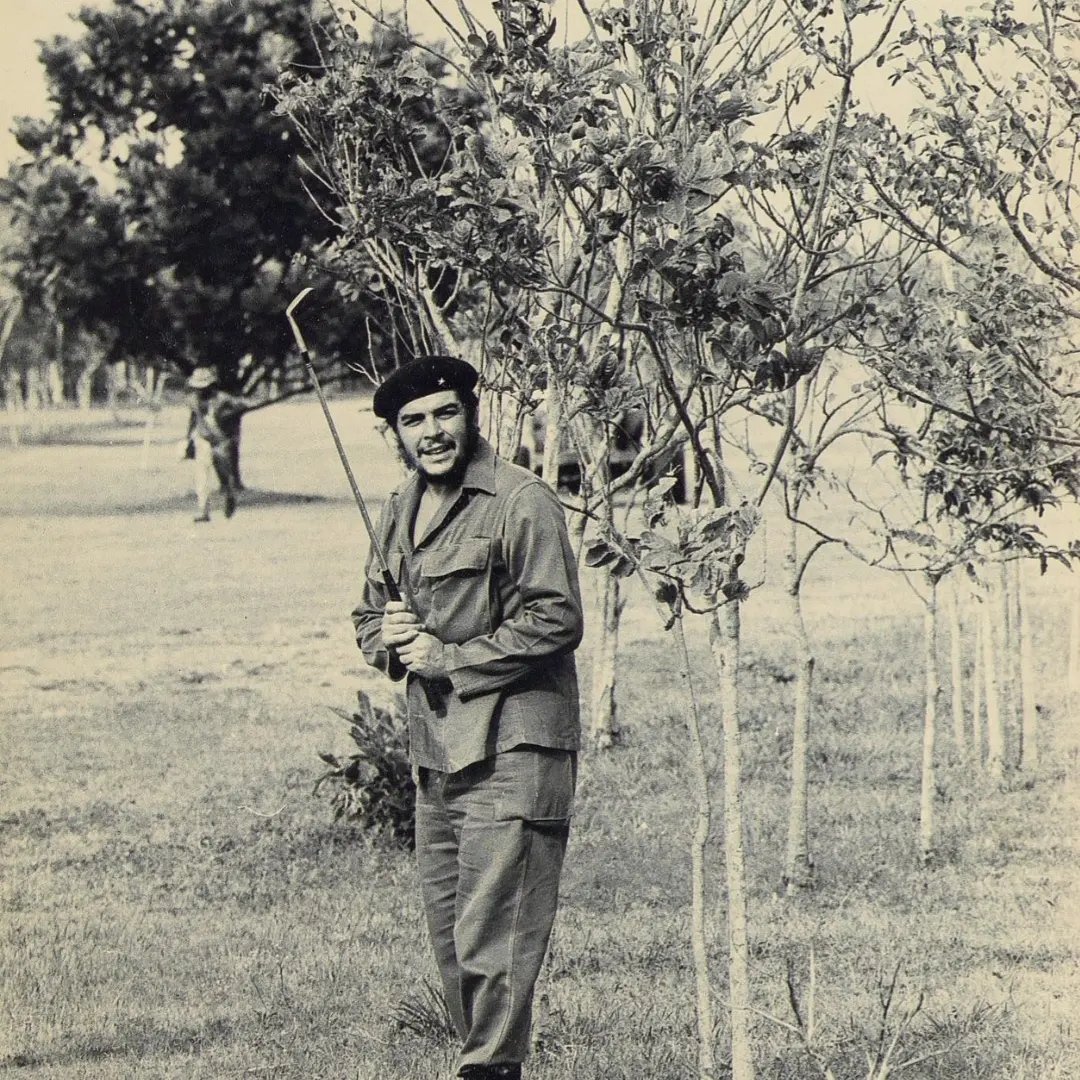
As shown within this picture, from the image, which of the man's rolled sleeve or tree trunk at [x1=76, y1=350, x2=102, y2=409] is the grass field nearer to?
the man's rolled sleeve

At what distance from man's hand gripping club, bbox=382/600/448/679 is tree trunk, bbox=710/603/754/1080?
29.4 inches

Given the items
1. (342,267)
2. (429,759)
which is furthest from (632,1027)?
(342,267)

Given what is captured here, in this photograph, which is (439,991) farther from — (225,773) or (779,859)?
(225,773)

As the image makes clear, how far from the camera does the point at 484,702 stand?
3.86 m

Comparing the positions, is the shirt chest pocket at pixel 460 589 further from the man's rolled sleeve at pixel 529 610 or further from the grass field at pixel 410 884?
the grass field at pixel 410 884

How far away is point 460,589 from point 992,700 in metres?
5.98

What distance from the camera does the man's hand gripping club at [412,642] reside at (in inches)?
154

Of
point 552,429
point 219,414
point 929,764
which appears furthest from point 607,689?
point 219,414

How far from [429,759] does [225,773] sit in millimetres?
6149

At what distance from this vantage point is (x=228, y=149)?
949 inches

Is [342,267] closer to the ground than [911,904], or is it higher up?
higher up

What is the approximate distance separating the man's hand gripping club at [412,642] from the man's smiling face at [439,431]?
1.25 feet

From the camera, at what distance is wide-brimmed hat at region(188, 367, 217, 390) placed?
2589 cm

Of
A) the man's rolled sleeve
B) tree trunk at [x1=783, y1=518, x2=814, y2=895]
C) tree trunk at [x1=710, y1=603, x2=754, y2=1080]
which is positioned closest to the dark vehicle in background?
the man's rolled sleeve
